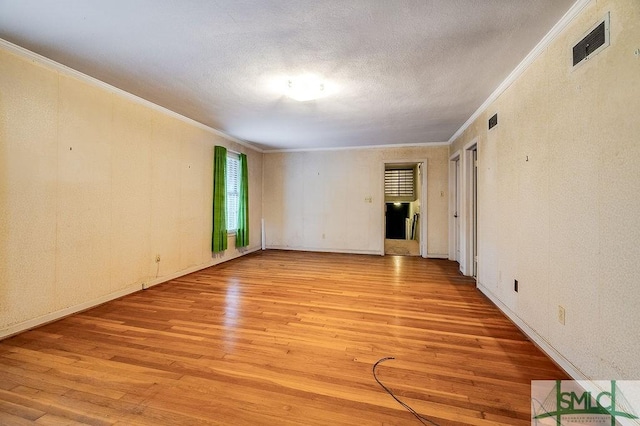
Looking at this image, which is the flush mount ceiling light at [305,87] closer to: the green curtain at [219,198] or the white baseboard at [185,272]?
the green curtain at [219,198]

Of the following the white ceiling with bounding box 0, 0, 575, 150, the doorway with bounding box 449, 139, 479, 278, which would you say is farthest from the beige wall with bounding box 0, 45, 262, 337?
the doorway with bounding box 449, 139, 479, 278

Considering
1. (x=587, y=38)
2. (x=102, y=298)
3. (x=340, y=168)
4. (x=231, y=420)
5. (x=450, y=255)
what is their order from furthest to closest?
(x=340, y=168)
(x=450, y=255)
(x=102, y=298)
(x=587, y=38)
(x=231, y=420)

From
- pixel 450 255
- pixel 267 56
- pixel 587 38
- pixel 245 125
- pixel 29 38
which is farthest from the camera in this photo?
pixel 450 255

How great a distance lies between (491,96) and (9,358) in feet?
17.3

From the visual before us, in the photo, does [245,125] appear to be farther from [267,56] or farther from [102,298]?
[102,298]

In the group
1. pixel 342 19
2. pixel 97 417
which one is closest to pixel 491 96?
pixel 342 19

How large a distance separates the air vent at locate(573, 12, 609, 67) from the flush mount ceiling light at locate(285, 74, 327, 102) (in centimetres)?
208

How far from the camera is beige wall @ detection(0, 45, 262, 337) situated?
231 cm

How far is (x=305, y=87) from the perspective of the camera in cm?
292

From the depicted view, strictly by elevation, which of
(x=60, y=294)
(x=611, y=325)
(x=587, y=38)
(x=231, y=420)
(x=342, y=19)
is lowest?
(x=231, y=420)

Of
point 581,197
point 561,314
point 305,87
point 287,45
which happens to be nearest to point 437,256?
point 561,314

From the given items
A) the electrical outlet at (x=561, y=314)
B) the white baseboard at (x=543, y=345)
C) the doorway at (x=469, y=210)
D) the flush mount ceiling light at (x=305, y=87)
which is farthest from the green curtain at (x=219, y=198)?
the electrical outlet at (x=561, y=314)

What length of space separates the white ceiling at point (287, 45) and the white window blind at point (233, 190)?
6.47ft

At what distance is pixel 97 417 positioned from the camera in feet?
4.69
